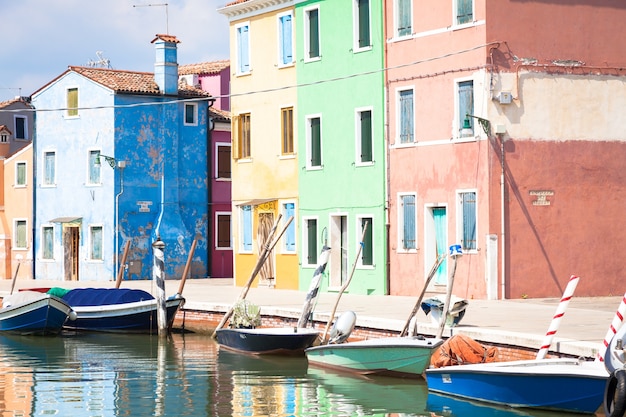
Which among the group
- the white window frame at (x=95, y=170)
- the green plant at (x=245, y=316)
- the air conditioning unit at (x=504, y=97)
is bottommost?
the green plant at (x=245, y=316)

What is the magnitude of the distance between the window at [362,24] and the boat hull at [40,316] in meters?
10.3

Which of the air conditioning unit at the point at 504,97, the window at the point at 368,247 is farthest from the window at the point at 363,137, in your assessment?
the air conditioning unit at the point at 504,97

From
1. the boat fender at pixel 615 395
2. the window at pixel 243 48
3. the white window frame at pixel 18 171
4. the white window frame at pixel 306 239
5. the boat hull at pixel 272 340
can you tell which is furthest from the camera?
the white window frame at pixel 18 171

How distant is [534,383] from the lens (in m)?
17.0

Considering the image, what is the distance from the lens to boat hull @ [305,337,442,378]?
2038 centimetres

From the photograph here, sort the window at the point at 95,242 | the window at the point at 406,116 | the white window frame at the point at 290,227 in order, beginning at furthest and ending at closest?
the window at the point at 95,242 < the white window frame at the point at 290,227 < the window at the point at 406,116

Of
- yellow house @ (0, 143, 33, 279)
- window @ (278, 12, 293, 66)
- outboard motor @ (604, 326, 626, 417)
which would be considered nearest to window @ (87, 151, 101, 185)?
yellow house @ (0, 143, 33, 279)

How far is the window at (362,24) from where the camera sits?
3391 cm

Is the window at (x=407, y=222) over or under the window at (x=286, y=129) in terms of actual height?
under

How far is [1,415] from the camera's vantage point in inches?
705

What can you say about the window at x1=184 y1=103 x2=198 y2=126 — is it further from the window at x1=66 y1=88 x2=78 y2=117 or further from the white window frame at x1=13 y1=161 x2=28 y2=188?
the white window frame at x1=13 y1=161 x2=28 y2=188

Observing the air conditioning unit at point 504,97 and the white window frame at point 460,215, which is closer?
the air conditioning unit at point 504,97

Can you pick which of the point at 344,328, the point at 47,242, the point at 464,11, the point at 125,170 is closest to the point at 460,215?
the point at 464,11

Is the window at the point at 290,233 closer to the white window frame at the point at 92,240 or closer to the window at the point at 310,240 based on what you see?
the window at the point at 310,240
